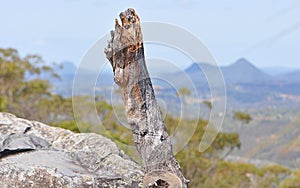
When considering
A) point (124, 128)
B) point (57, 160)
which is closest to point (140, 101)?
point (57, 160)

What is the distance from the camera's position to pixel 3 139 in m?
3.99

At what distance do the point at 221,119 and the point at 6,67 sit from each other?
21.3 meters

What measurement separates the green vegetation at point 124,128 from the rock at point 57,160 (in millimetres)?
10481

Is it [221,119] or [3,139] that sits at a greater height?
[221,119]

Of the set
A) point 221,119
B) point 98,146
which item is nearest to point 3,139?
point 98,146

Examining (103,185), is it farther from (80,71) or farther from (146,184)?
(80,71)

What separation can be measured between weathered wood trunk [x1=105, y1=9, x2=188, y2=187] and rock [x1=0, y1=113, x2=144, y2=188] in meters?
0.34

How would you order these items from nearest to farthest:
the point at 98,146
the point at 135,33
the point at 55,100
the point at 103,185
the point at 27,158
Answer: the point at 135,33, the point at 103,185, the point at 27,158, the point at 98,146, the point at 55,100

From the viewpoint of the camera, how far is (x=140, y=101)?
3340 mm

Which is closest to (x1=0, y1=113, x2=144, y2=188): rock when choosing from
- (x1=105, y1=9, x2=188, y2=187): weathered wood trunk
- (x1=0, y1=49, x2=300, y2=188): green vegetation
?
(x1=105, y1=9, x2=188, y2=187): weathered wood trunk

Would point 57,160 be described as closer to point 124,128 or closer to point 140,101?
point 140,101

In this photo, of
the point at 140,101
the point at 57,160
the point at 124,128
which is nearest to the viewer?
the point at 140,101

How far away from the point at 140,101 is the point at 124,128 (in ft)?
51.9

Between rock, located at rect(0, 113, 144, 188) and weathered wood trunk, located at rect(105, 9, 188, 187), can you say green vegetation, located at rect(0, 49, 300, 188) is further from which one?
weathered wood trunk, located at rect(105, 9, 188, 187)
